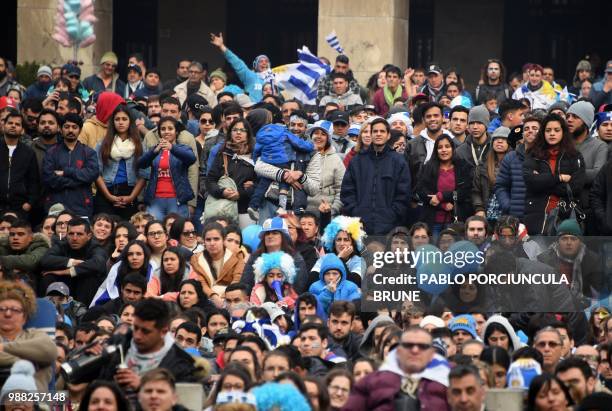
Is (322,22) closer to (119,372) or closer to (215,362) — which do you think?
(215,362)

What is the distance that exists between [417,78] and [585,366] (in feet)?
37.0

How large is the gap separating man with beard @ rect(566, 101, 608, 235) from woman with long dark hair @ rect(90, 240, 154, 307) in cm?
396

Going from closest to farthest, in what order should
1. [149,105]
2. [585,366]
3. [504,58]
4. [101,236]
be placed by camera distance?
[585,366] < [101,236] < [149,105] < [504,58]

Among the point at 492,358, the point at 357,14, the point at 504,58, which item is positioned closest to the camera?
the point at 492,358

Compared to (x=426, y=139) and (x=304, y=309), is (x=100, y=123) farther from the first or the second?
(x=304, y=309)

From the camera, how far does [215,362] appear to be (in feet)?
44.0

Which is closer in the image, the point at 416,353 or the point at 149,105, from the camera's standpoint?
the point at 416,353

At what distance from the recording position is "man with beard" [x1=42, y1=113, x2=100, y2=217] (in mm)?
18703

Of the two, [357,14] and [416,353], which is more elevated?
[357,14]

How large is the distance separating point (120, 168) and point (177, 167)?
2.39 ft

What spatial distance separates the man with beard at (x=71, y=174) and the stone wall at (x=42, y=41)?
8.68m

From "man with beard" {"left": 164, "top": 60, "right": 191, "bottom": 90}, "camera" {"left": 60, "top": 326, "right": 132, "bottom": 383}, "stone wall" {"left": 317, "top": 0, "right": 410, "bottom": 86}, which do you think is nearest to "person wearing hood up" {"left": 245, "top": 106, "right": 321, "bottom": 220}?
"man with beard" {"left": 164, "top": 60, "right": 191, "bottom": 90}

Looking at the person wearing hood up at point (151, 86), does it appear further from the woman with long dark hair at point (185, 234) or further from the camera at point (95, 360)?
the camera at point (95, 360)

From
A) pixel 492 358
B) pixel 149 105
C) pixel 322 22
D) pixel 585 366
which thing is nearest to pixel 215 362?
pixel 492 358
